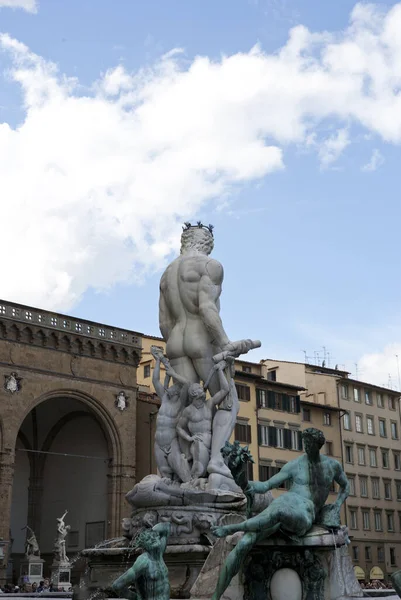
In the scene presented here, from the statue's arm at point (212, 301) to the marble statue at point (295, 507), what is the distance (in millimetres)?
4324

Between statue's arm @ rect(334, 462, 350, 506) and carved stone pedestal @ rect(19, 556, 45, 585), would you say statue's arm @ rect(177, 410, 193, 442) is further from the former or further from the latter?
carved stone pedestal @ rect(19, 556, 45, 585)

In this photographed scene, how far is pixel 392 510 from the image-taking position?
5366cm

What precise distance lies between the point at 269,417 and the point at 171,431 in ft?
124

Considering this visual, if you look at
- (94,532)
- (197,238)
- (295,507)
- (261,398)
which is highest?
(261,398)

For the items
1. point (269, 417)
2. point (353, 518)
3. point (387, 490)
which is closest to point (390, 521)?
point (387, 490)

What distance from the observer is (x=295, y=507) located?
5.48m

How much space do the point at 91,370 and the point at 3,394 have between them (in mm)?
4977

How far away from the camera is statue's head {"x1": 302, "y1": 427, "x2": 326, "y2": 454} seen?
5801 millimetres

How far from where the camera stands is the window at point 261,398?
155 feet

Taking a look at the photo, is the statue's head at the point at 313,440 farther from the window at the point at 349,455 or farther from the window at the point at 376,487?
the window at the point at 376,487

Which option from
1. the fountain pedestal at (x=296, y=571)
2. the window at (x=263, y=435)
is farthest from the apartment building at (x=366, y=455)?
the fountain pedestal at (x=296, y=571)

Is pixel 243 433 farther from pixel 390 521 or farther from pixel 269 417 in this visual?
pixel 390 521

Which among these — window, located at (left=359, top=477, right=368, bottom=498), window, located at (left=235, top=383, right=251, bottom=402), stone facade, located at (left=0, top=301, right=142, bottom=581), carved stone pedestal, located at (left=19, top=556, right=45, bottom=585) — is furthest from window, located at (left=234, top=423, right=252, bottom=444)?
carved stone pedestal, located at (left=19, top=556, right=45, bottom=585)

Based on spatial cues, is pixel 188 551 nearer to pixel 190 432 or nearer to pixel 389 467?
pixel 190 432
